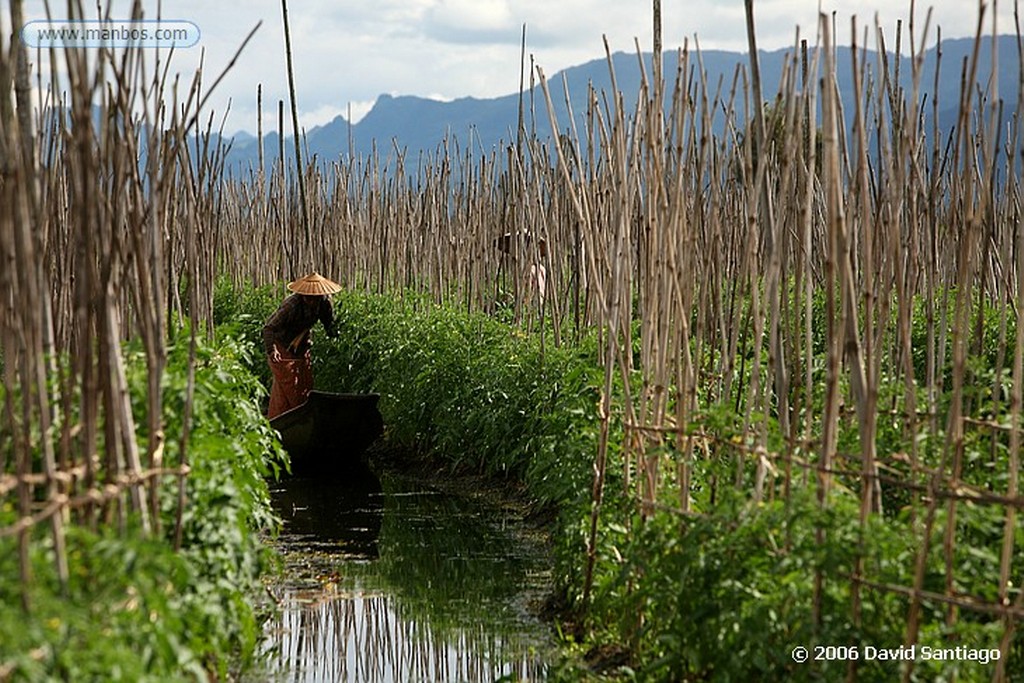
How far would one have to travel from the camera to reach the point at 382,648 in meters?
4.92

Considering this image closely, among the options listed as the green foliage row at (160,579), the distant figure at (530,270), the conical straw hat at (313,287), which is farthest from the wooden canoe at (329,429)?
the green foliage row at (160,579)

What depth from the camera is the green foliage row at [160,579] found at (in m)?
2.22

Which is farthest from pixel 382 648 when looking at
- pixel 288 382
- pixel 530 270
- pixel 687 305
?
pixel 288 382

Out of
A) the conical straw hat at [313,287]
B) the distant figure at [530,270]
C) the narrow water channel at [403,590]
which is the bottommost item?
the narrow water channel at [403,590]

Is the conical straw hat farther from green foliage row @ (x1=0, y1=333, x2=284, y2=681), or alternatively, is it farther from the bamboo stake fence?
green foliage row @ (x1=0, y1=333, x2=284, y2=681)

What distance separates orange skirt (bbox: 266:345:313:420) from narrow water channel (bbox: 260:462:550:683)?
88 cm

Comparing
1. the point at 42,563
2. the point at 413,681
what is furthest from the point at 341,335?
the point at 42,563

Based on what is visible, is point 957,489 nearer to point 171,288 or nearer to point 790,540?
point 790,540

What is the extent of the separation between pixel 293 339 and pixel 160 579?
6100mm

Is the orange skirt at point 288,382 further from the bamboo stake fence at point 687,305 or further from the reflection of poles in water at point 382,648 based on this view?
the reflection of poles in water at point 382,648

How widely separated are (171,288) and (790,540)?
3.27 metres

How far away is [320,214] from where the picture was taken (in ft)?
40.3

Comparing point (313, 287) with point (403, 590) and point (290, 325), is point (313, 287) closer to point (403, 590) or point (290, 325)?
point (290, 325)

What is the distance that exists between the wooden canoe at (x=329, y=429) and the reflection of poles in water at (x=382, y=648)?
2728 millimetres
